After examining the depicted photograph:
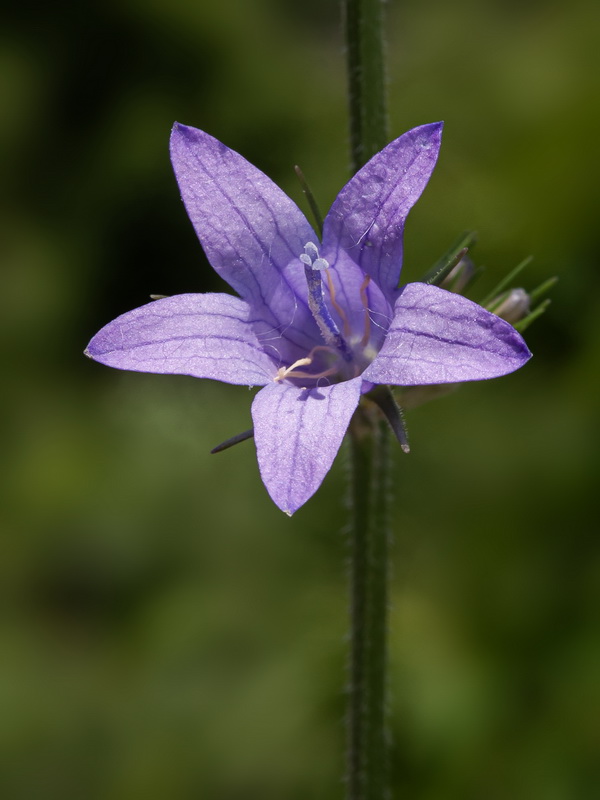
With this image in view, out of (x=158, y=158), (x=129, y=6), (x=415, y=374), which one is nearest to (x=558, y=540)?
(x=415, y=374)

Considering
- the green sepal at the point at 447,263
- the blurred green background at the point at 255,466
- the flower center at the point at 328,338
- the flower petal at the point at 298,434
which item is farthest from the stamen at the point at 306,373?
the blurred green background at the point at 255,466

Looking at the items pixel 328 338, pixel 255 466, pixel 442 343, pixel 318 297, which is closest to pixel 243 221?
pixel 318 297

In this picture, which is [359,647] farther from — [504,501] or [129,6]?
[129,6]

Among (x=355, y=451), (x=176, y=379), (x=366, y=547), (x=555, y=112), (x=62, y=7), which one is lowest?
(x=176, y=379)

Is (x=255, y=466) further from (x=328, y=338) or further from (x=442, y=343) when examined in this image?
(x=442, y=343)

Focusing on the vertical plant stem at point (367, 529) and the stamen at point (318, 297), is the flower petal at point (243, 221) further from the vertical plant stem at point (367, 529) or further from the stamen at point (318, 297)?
the vertical plant stem at point (367, 529)

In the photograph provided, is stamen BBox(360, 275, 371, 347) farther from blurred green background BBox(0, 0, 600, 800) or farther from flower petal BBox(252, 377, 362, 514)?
blurred green background BBox(0, 0, 600, 800)

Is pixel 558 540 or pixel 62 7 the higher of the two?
pixel 62 7
